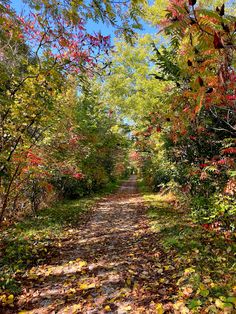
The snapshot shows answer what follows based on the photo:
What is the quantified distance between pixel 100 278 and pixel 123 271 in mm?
411

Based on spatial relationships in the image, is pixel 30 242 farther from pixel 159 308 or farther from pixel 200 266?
pixel 200 266

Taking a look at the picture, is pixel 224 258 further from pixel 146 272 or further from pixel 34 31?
pixel 34 31

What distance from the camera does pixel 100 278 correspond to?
12.1 ft

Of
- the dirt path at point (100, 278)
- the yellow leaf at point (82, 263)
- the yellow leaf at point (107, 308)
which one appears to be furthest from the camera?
the yellow leaf at point (82, 263)

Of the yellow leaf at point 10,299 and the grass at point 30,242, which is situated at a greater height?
the grass at point 30,242

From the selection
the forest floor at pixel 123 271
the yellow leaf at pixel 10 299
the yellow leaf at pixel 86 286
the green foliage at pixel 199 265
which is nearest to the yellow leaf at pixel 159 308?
the forest floor at pixel 123 271

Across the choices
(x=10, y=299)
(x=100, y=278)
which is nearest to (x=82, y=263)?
(x=100, y=278)

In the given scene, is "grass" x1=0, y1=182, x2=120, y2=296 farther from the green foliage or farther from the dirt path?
the green foliage

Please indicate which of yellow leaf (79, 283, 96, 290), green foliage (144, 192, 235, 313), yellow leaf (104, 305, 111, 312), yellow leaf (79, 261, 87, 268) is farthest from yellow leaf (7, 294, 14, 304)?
green foliage (144, 192, 235, 313)

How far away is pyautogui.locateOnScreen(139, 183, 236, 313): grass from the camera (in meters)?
2.76

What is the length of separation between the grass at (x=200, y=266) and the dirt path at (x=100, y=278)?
9.8 inches

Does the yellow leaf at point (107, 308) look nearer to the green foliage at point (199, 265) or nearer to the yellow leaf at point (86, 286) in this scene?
the yellow leaf at point (86, 286)

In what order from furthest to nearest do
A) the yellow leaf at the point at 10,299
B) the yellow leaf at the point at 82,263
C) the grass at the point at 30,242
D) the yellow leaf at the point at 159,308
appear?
the yellow leaf at the point at 82,263
the grass at the point at 30,242
the yellow leaf at the point at 10,299
the yellow leaf at the point at 159,308

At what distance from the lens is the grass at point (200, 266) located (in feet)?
9.07
